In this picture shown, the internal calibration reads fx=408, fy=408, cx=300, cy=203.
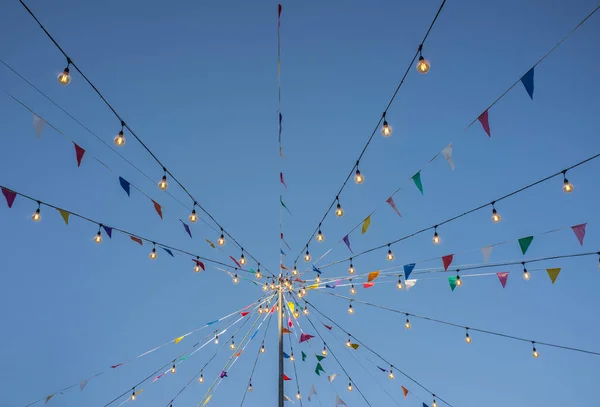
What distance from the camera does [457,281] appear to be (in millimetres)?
6238

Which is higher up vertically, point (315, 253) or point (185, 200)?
point (185, 200)

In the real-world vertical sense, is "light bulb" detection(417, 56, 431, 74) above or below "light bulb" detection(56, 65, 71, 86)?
below

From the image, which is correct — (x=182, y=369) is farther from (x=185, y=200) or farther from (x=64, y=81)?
(x=64, y=81)

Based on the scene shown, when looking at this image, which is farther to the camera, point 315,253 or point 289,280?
point 315,253

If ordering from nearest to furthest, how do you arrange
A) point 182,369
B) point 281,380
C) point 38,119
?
point 38,119
point 281,380
point 182,369

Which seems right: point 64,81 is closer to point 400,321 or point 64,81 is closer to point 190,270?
point 400,321

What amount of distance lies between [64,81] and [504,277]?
234 inches

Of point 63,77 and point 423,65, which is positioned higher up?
point 63,77

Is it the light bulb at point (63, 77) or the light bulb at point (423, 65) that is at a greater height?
the light bulb at point (63, 77)

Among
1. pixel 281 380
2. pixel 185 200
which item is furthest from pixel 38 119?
pixel 185 200

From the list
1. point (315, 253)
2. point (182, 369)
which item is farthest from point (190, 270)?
point (315, 253)

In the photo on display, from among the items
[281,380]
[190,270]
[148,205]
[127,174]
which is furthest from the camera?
[190,270]

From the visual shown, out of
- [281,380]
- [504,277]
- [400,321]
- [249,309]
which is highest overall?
[249,309]

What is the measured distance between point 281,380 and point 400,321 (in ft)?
73.6
